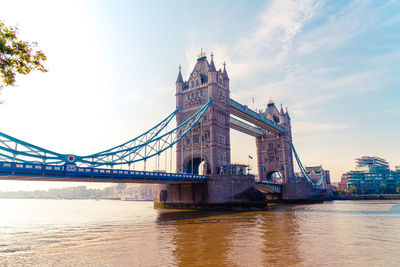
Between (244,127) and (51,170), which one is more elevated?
(244,127)

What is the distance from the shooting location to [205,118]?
5234cm

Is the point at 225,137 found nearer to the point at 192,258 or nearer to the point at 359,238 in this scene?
the point at 359,238

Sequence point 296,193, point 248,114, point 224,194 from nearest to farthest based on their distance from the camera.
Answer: point 224,194 → point 248,114 → point 296,193

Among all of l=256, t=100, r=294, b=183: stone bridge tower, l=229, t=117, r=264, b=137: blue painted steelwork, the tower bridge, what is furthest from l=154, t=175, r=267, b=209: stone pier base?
l=256, t=100, r=294, b=183: stone bridge tower

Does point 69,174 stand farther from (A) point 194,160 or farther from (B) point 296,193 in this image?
(B) point 296,193

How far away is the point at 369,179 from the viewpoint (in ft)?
407

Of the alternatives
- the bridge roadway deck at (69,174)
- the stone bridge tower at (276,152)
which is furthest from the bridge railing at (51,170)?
the stone bridge tower at (276,152)

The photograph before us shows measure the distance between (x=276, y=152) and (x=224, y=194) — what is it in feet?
148

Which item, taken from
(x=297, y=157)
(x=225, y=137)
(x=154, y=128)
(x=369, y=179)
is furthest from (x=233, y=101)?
(x=369, y=179)

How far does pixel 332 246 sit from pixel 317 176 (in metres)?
123

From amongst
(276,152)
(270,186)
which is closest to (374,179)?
(276,152)

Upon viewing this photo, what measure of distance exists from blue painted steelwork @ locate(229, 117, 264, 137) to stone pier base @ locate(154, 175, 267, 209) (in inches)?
871

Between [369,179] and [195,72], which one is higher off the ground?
[195,72]

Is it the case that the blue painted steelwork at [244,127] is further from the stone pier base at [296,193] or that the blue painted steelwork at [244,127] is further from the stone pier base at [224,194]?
the stone pier base at [224,194]
